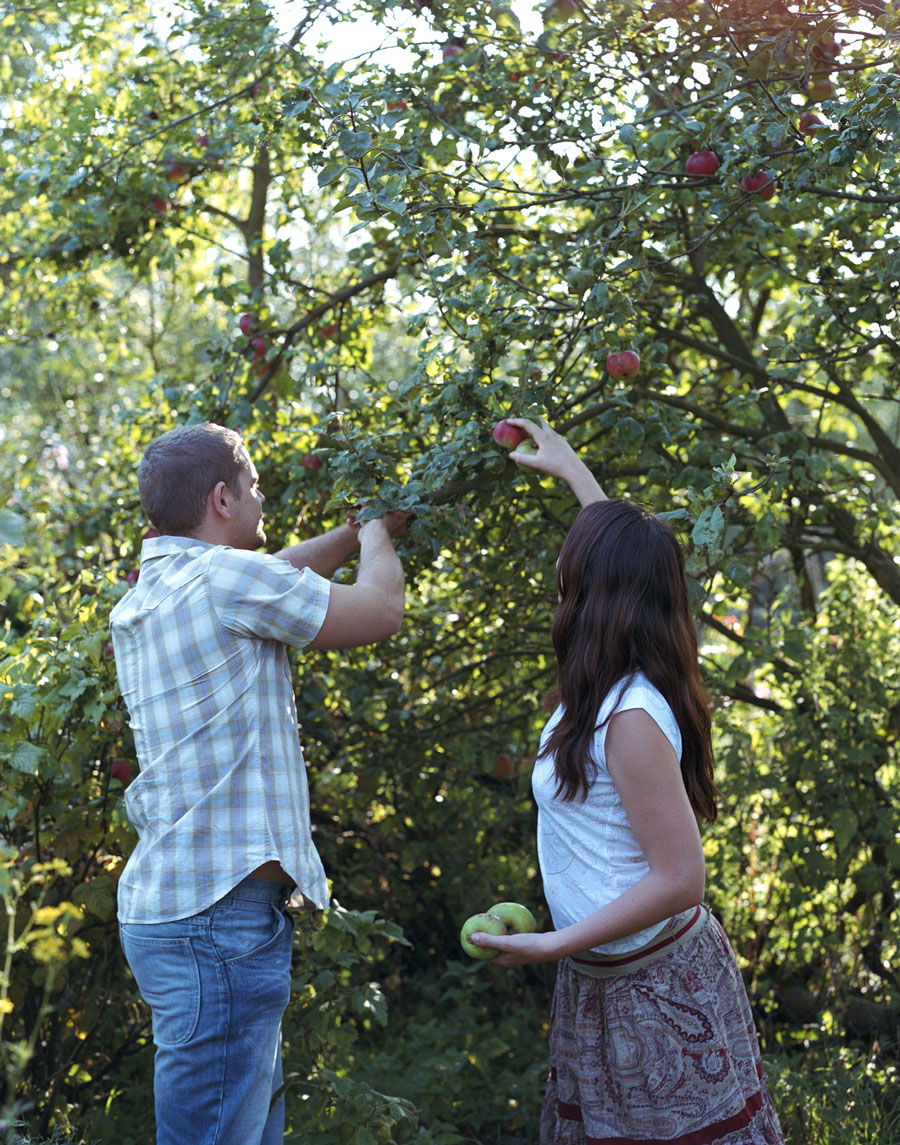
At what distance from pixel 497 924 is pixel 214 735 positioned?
0.57 metres

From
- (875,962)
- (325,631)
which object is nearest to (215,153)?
(325,631)

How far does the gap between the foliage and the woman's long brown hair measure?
0.22 metres

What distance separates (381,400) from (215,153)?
1.18m

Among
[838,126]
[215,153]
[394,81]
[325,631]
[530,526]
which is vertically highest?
[215,153]

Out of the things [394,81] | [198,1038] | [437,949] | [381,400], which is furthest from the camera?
[437,949]

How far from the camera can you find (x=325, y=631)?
184cm

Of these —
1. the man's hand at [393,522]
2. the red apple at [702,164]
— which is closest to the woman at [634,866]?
the man's hand at [393,522]

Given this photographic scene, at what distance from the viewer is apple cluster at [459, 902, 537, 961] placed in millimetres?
1706

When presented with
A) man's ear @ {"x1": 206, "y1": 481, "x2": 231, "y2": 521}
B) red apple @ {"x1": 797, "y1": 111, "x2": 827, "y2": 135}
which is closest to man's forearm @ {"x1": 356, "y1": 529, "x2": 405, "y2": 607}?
man's ear @ {"x1": 206, "y1": 481, "x2": 231, "y2": 521}

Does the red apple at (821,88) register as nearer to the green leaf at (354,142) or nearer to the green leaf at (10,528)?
the green leaf at (354,142)

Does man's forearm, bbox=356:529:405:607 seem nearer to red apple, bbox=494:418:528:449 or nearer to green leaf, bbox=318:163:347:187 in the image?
red apple, bbox=494:418:528:449

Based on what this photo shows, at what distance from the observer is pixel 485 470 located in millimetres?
2432

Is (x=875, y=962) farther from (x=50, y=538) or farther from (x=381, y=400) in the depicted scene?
(x=50, y=538)

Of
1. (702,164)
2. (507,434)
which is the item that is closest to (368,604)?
(507,434)
